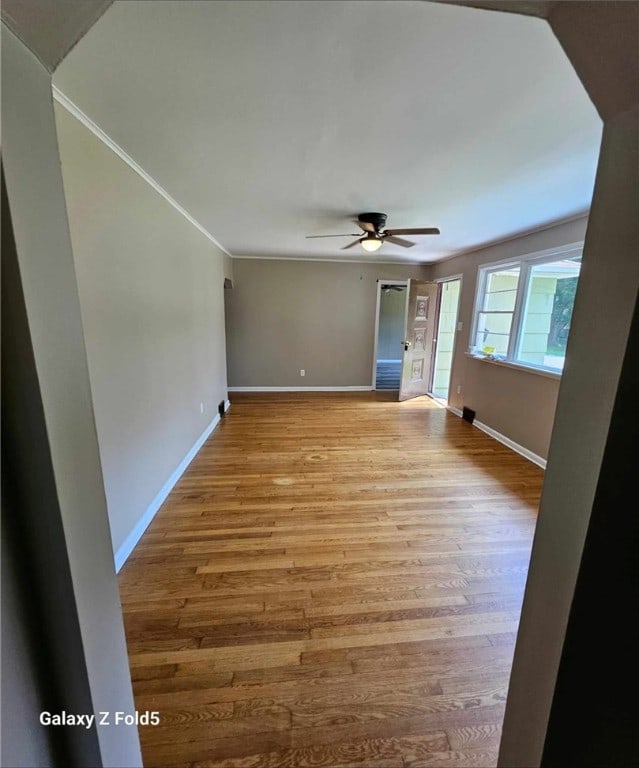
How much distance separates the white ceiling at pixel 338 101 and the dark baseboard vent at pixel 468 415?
283 cm

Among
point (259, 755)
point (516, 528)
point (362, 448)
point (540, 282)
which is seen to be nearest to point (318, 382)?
point (362, 448)

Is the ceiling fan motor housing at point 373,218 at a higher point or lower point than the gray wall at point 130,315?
higher

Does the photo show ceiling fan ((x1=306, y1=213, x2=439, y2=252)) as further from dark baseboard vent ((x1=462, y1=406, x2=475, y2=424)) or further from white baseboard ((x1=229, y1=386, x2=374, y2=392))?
white baseboard ((x1=229, y1=386, x2=374, y2=392))

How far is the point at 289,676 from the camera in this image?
4.67ft

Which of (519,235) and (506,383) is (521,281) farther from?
(506,383)

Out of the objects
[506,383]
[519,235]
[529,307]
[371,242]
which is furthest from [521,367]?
[371,242]

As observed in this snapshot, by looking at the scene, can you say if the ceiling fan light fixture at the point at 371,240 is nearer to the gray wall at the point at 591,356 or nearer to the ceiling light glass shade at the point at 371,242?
the ceiling light glass shade at the point at 371,242

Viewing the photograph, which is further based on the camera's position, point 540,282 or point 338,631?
point 540,282

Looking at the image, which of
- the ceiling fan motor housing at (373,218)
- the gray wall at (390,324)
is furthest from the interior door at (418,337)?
the gray wall at (390,324)

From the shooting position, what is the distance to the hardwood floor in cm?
124

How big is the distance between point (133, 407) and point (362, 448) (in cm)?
243

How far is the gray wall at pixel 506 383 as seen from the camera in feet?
11.2

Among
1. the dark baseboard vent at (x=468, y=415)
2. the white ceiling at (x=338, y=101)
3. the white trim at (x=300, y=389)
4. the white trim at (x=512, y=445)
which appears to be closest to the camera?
the white ceiling at (x=338, y=101)

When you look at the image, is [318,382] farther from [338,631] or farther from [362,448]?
[338,631]
